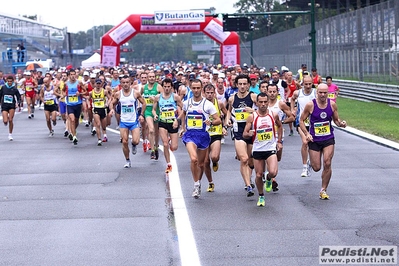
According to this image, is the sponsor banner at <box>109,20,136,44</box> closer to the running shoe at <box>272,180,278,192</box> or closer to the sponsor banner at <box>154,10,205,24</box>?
the sponsor banner at <box>154,10,205,24</box>

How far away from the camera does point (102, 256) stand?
873 cm

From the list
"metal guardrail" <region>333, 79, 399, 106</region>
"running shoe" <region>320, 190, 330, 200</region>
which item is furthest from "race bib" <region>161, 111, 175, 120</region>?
"metal guardrail" <region>333, 79, 399, 106</region>

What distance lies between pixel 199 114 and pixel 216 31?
34853 millimetres

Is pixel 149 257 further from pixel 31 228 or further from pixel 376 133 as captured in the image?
pixel 376 133

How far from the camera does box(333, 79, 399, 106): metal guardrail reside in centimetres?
3456

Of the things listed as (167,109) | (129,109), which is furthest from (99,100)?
(167,109)

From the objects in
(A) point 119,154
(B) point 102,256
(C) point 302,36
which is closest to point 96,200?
(B) point 102,256

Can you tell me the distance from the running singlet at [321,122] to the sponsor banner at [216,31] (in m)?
34.8

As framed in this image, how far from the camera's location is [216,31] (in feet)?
156

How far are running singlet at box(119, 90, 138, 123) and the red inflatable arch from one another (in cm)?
2870

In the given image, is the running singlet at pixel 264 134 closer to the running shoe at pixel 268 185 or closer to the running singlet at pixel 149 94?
the running shoe at pixel 268 185

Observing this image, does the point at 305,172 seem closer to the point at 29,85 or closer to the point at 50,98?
the point at 50,98

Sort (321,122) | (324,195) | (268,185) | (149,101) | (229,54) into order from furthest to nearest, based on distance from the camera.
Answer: (229,54)
(149,101)
(268,185)
(321,122)
(324,195)

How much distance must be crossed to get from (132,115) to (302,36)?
1651 inches
